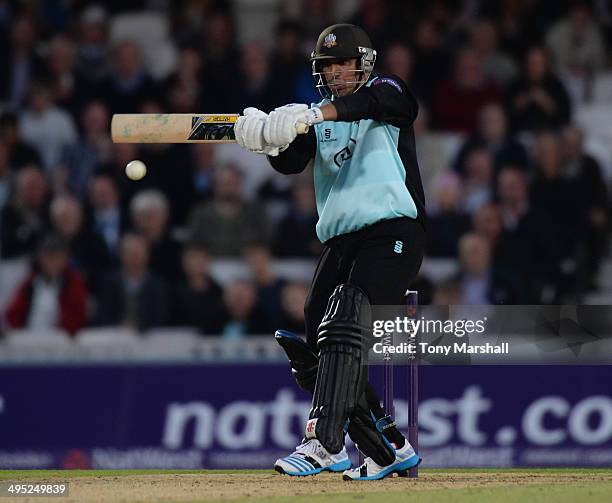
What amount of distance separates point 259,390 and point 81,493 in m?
3.13

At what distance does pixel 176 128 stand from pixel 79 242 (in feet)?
16.6

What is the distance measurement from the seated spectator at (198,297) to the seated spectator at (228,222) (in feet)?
1.48

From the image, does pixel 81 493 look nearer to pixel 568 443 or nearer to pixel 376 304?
pixel 376 304

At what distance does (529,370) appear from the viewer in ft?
28.9

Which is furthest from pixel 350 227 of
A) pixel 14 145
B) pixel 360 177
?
pixel 14 145

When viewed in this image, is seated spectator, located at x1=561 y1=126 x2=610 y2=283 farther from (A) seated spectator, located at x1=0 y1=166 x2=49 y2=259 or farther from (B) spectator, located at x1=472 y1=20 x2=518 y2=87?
(A) seated spectator, located at x1=0 y1=166 x2=49 y2=259

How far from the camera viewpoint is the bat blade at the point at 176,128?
6391mm

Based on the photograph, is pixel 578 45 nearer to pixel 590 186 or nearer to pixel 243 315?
pixel 590 186

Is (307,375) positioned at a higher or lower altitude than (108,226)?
lower

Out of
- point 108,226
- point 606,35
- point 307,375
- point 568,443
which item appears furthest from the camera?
point 606,35

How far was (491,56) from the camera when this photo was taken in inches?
492

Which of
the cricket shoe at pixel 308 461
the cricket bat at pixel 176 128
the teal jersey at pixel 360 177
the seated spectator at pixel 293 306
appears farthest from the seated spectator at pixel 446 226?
the cricket shoe at pixel 308 461

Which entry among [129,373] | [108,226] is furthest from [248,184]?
[129,373]

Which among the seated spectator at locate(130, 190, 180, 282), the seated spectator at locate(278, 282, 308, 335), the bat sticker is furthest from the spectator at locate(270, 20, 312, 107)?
the bat sticker
